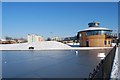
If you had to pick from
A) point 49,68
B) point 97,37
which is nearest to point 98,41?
point 97,37

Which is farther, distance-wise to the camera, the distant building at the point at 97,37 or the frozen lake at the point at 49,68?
the distant building at the point at 97,37

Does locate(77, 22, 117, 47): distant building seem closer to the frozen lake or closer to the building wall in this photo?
the building wall

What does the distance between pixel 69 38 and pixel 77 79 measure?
9265 centimetres

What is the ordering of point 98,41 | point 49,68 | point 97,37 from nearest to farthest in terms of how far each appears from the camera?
point 49,68 < point 97,37 < point 98,41

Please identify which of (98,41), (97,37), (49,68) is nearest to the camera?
(49,68)

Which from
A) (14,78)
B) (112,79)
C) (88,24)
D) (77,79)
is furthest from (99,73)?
(88,24)

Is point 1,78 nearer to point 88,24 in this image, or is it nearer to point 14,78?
point 14,78

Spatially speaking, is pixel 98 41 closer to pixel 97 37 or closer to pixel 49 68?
pixel 97 37

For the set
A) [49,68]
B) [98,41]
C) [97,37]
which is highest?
[97,37]

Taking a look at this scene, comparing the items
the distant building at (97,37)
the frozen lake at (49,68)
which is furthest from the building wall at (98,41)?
the frozen lake at (49,68)

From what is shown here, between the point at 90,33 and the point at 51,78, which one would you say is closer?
the point at 51,78

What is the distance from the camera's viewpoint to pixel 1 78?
9.98m

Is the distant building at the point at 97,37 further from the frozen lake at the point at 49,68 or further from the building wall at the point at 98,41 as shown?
the frozen lake at the point at 49,68

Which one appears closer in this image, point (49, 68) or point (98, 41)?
point (49, 68)
